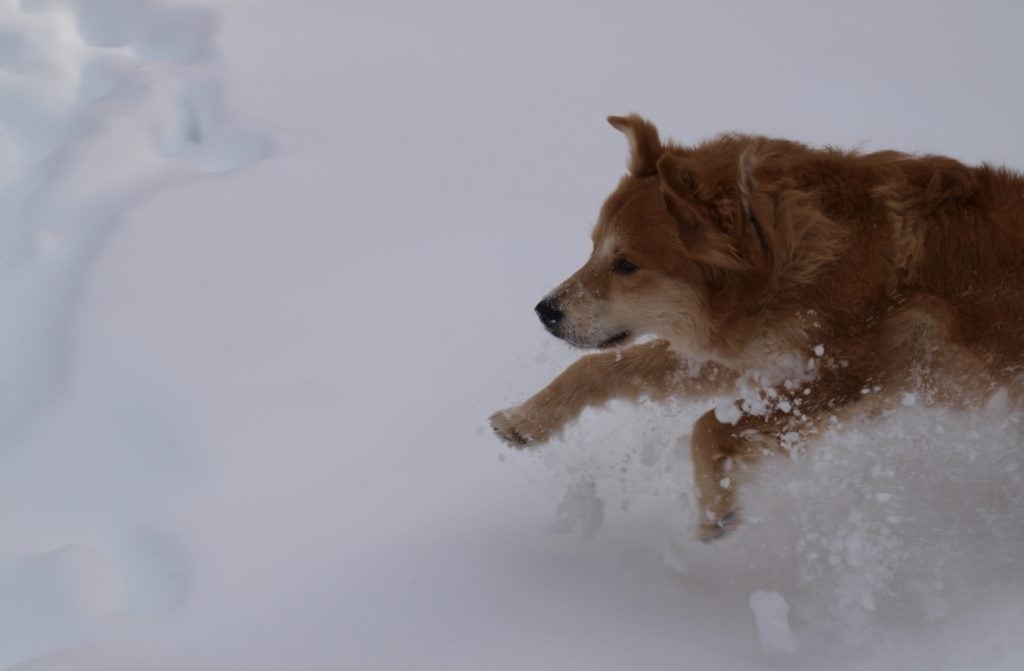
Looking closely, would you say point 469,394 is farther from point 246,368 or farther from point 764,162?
point 764,162

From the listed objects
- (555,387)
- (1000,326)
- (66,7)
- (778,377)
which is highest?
(66,7)

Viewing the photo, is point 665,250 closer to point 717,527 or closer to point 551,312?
point 551,312

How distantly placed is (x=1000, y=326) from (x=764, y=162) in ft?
3.48

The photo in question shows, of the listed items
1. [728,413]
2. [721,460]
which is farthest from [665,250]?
[721,460]

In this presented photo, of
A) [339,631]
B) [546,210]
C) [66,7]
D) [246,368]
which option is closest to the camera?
[339,631]

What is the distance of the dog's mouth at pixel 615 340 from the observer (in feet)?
11.9

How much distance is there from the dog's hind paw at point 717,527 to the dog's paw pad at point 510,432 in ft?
2.87

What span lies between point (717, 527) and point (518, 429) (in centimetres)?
99

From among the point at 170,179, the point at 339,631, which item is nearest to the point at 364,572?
the point at 339,631

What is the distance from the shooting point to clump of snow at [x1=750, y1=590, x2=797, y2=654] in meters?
3.27

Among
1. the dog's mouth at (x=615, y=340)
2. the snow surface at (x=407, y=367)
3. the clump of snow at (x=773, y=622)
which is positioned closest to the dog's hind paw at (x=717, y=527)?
the snow surface at (x=407, y=367)

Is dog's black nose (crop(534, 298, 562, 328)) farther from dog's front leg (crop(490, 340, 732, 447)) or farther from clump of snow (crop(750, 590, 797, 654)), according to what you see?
clump of snow (crop(750, 590, 797, 654))

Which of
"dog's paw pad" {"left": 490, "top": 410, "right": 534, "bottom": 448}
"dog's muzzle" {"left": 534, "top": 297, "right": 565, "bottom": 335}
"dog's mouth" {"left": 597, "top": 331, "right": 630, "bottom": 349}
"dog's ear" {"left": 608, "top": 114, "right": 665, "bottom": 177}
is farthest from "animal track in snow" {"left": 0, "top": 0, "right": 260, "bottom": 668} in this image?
"dog's ear" {"left": 608, "top": 114, "right": 665, "bottom": 177}

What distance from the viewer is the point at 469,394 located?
15.1 feet
